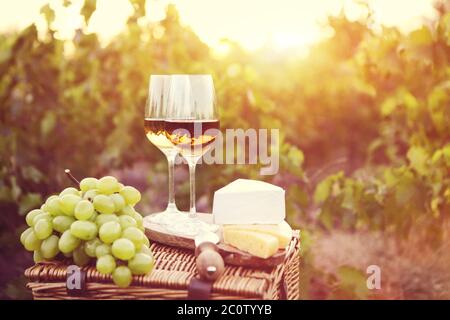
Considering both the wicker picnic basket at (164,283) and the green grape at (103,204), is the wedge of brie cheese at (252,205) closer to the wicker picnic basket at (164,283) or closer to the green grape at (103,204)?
the wicker picnic basket at (164,283)

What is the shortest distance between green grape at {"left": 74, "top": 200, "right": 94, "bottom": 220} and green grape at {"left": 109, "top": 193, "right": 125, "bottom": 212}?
0.06m

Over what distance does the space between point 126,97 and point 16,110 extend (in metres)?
0.62

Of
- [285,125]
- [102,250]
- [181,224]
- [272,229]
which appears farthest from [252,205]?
[285,125]

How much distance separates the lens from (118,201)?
1.62m

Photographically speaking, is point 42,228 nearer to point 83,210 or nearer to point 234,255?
point 83,210

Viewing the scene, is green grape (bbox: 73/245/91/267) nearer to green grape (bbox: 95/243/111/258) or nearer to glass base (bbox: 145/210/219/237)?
green grape (bbox: 95/243/111/258)

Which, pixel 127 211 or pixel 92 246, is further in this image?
pixel 127 211

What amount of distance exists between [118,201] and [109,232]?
0.11 metres

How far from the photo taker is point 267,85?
13.9 ft

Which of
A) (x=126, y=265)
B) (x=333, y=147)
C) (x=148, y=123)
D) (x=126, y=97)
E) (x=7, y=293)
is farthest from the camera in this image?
(x=333, y=147)

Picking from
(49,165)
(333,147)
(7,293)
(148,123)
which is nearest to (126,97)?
(49,165)

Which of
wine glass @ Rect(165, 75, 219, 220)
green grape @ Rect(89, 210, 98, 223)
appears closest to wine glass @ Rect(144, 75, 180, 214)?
wine glass @ Rect(165, 75, 219, 220)

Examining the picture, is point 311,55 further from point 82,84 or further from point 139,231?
point 139,231

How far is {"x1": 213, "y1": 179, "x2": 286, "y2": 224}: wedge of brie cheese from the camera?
163cm
